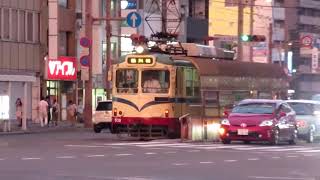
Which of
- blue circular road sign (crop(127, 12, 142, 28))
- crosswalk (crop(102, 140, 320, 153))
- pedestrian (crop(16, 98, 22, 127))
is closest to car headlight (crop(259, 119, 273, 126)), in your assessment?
crosswalk (crop(102, 140, 320, 153))

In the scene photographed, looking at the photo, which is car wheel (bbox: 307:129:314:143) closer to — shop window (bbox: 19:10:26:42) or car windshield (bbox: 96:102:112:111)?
car windshield (bbox: 96:102:112:111)

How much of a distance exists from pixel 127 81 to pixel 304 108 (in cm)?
730

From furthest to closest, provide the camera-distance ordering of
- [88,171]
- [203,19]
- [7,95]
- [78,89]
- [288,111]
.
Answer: [203,19]
[78,89]
[7,95]
[288,111]
[88,171]

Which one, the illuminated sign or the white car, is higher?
the illuminated sign

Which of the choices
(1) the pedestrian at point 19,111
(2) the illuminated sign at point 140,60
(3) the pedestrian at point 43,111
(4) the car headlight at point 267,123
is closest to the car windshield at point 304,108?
(4) the car headlight at point 267,123

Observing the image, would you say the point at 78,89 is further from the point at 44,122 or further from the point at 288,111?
the point at 288,111

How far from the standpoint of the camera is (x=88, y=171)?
19.6 meters

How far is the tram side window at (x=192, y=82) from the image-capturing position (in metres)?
34.7

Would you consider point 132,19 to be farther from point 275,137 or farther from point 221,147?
point 221,147

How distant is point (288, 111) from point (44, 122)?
2233 cm

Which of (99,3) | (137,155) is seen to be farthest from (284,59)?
(137,155)

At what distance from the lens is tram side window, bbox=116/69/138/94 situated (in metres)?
34.0

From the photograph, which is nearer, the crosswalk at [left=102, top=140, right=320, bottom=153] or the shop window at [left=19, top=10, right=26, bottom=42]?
the crosswalk at [left=102, top=140, right=320, bottom=153]

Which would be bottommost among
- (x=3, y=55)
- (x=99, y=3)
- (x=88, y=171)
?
(x=88, y=171)
